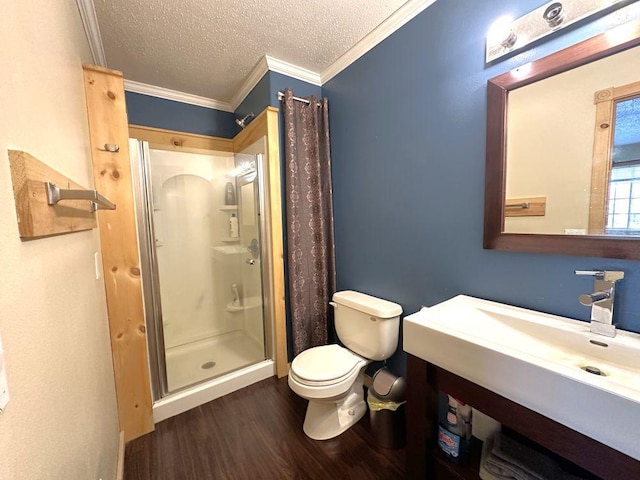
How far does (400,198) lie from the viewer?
64.5 inches

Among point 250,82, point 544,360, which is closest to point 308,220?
point 250,82

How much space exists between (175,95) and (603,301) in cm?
313

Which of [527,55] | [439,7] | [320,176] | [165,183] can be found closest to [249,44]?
[320,176]

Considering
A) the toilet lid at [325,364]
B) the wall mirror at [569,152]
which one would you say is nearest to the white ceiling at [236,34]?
the wall mirror at [569,152]

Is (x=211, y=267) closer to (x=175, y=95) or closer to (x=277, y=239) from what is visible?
(x=277, y=239)

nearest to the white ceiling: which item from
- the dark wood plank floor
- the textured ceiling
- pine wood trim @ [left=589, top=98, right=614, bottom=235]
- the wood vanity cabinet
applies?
the textured ceiling

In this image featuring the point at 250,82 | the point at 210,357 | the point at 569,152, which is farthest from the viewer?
the point at 210,357

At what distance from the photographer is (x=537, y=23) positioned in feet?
3.40

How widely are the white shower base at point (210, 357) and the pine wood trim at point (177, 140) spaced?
1839 mm

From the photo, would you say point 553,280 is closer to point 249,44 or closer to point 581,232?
point 581,232

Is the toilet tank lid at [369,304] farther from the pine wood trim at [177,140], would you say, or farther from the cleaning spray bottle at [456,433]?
the pine wood trim at [177,140]

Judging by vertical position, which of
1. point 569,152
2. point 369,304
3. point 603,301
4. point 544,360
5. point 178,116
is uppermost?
point 178,116

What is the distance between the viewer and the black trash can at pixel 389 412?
1454 millimetres

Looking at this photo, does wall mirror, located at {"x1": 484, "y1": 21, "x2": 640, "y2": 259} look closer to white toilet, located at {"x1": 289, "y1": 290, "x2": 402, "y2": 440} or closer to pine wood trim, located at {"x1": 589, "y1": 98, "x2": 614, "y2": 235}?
pine wood trim, located at {"x1": 589, "y1": 98, "x2": 614, "y2": 235}
